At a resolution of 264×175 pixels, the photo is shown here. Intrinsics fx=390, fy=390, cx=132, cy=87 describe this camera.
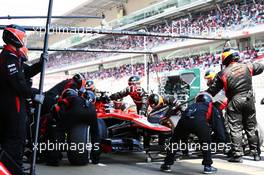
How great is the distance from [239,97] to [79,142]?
2999 mm

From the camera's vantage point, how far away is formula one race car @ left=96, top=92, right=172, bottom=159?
6973 mm

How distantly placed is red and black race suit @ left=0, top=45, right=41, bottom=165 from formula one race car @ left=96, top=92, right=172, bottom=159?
109 inches

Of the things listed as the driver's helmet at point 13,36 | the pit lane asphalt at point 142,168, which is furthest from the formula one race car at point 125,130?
the driver's helmet at point 13,36

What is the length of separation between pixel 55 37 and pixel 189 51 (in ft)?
132

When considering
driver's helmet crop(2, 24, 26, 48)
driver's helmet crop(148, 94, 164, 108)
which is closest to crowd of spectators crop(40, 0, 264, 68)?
driver's helmet crop(148, 94, 164, 108)

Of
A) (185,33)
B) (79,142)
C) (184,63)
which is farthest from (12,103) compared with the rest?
(184,63)

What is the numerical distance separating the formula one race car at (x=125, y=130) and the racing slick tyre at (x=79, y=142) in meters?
0.63

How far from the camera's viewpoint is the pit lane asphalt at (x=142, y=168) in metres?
5.90

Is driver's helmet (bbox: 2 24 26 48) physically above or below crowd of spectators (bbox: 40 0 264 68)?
below

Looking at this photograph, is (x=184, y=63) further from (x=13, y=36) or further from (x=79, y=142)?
(x=13, y=36)

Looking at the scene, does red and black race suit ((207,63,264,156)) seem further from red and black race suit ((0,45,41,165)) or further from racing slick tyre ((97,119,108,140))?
red and black race suit ((0,45,41,165))

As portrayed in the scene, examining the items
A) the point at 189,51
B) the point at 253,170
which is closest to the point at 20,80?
the point at 253,170

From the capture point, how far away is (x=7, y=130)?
4359 millimetres

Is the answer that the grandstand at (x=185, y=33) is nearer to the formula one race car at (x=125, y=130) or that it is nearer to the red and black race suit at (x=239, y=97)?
the formula one race car at (x=125, y=130)
